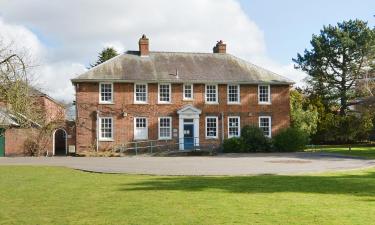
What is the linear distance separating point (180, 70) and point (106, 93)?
665cm

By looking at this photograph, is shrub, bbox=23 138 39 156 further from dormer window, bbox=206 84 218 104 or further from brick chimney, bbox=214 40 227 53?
brick chimney, bbox=214 40 227 53

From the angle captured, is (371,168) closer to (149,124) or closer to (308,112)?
(149,124)

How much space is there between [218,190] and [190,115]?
25.5m

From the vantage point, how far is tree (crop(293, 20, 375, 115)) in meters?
56.1

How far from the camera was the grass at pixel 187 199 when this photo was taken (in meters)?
10.7

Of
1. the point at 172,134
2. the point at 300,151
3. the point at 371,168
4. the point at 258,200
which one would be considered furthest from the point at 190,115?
the point at 258,200

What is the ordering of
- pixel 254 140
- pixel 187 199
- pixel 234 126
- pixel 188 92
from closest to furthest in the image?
pixel 187 199 → pixel 254 140 → pixel 188 92 → pixel 234 126

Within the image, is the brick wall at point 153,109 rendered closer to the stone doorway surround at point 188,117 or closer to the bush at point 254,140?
the stone doorway surround at point 188,117

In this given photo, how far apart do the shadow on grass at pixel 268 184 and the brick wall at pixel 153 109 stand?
2051 centimetres

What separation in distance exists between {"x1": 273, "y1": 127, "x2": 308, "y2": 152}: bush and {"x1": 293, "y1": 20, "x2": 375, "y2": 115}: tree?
18397 mm

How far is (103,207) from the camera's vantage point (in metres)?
12.2

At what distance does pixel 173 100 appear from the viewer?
134ft

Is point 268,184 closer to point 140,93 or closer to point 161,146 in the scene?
point 161,146

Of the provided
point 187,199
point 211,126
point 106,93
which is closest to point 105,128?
point 106,93
